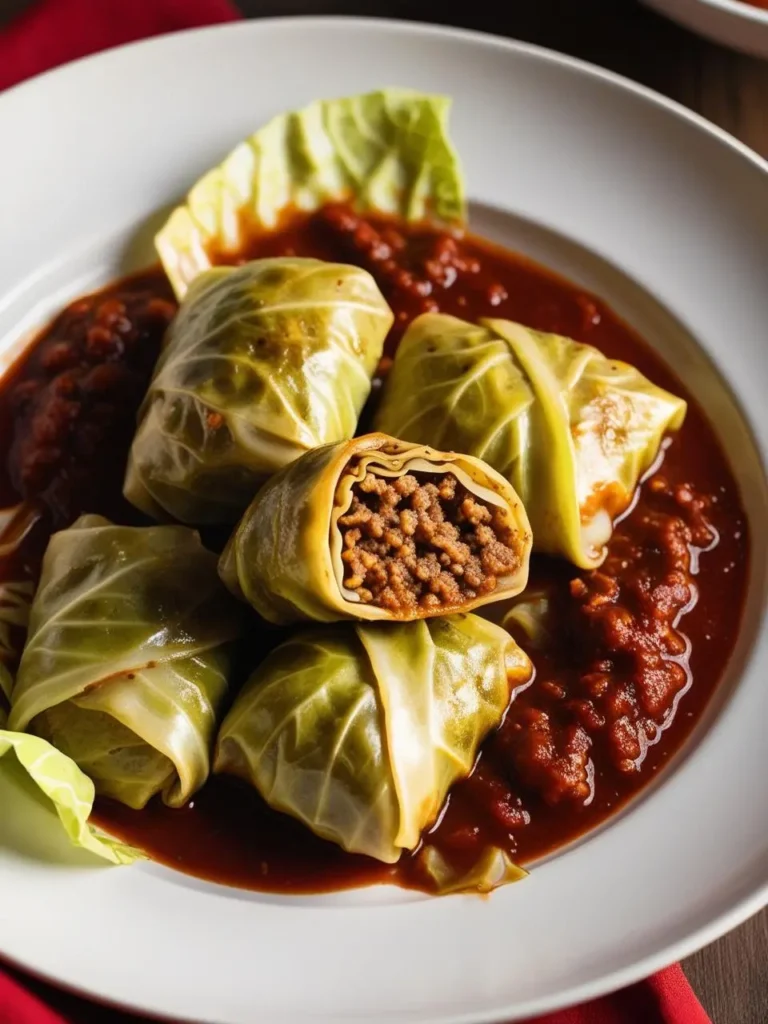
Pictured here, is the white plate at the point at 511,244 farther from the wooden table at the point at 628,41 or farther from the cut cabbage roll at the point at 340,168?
the wooden table at the point at 628,41

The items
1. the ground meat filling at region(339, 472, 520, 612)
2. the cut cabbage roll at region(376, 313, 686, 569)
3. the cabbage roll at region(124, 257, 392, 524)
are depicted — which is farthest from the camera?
the cut cabbage roll at region(376, 313, 686, 569)

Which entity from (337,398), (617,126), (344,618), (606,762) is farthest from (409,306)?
(606,762)

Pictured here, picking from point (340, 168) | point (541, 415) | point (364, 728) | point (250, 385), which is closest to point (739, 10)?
point (340, 168)

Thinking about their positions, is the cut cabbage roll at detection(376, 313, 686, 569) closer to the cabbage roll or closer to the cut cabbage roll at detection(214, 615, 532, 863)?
the cabbage roll

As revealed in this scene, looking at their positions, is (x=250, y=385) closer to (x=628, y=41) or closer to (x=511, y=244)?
(x=511, y=244)

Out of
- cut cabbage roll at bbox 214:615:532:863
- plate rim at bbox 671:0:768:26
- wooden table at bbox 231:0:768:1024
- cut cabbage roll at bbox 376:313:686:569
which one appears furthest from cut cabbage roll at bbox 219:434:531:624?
wooden table at bbox 231:0:768:1024

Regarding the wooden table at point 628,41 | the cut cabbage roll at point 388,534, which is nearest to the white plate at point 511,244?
the wooden table at point 628,41
